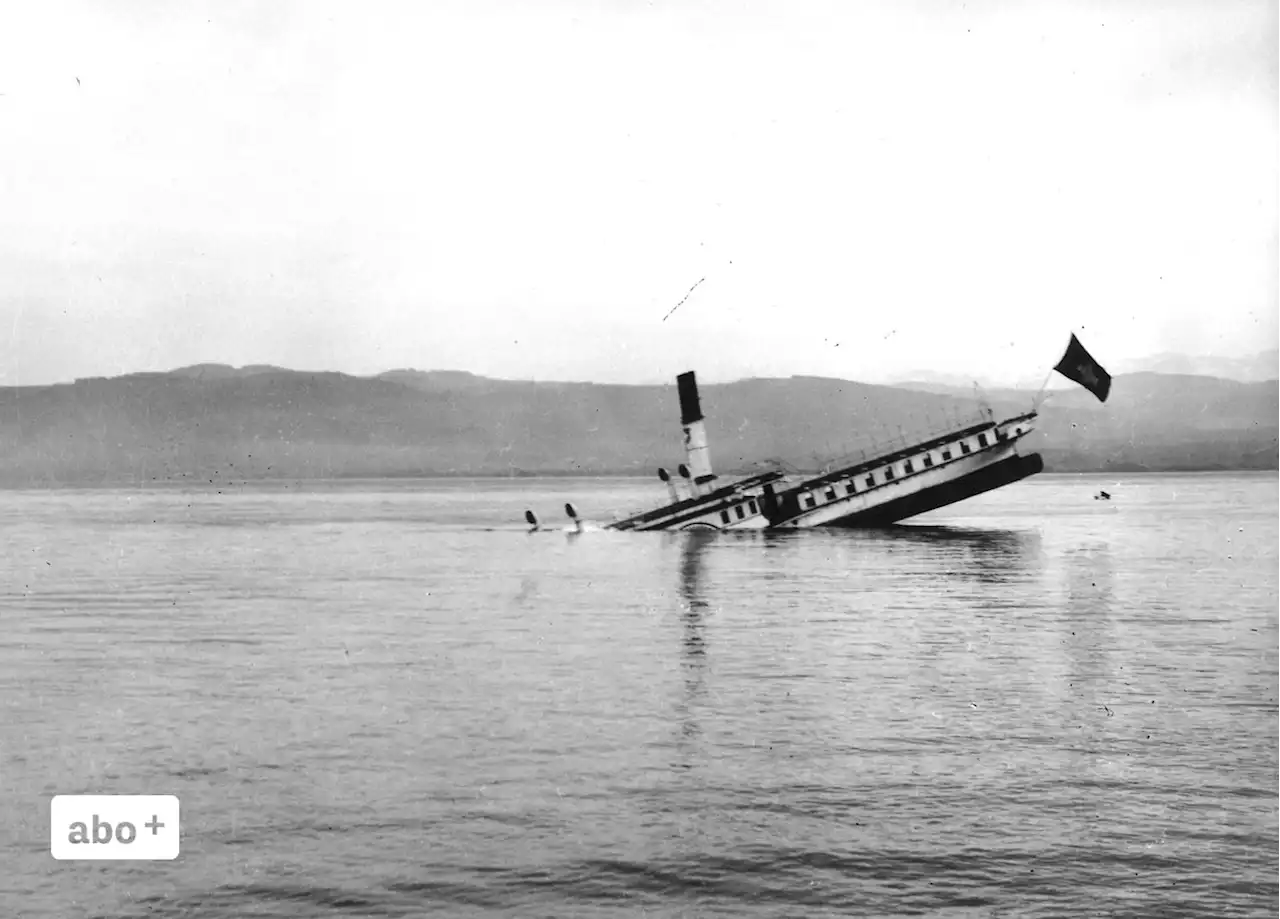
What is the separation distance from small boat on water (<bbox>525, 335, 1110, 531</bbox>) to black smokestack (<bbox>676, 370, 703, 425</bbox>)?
0.20 ft

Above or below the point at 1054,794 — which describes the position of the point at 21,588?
above

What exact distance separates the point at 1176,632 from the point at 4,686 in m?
30.4

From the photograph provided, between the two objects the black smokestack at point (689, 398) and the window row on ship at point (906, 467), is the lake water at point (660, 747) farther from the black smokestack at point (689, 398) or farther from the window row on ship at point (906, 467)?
the black smokestack at point (689, 398)

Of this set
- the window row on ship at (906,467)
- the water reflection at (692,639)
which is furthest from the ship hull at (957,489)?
the water reflection at (692,639)

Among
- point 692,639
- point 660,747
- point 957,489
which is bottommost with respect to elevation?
point 660,747

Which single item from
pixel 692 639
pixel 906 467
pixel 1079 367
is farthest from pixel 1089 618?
pixel 906 467

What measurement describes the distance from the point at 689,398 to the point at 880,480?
13.1m

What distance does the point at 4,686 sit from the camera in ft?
99.3

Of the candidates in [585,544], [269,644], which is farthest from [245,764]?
[585,544]

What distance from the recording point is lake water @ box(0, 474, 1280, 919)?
649 inches

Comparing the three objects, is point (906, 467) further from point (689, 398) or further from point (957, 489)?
point (689, 398)

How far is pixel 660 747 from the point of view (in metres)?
23.4

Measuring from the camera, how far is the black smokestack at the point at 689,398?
271 feet

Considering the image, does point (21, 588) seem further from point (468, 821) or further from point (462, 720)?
point (468, 821)
